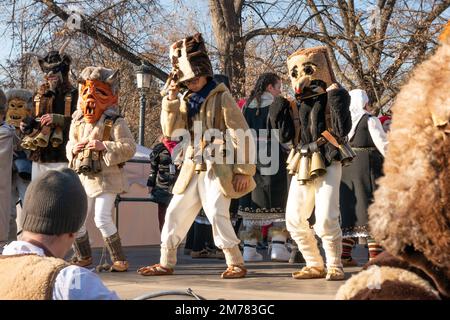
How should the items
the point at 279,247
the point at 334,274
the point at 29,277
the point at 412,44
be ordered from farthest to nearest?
the point at 412,44 < the point at 279,247 < the point at 334,274 < the point at 29,277

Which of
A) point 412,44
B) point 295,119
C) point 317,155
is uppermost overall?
point 412,44

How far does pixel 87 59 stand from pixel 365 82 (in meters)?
6.85

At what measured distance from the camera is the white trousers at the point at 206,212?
6.37m

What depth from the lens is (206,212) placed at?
6.46 m

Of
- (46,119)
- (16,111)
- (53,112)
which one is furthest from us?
(16,111)

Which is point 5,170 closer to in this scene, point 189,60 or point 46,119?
point 46,119

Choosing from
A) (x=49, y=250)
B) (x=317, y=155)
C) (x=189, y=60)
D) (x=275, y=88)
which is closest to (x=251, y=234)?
(x=275, y=88)

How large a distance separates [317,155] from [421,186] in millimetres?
4650

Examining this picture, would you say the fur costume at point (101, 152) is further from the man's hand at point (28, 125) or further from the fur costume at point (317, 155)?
the fur costume at point (317, 155)

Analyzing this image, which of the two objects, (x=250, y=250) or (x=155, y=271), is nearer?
(x=155, y=271)

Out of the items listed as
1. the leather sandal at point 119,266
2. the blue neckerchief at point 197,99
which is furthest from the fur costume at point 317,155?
the leather sandal at point 119,266

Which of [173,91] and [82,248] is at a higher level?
[173,91]

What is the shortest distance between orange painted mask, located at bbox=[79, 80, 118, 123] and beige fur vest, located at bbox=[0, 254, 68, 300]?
16.6 ft
